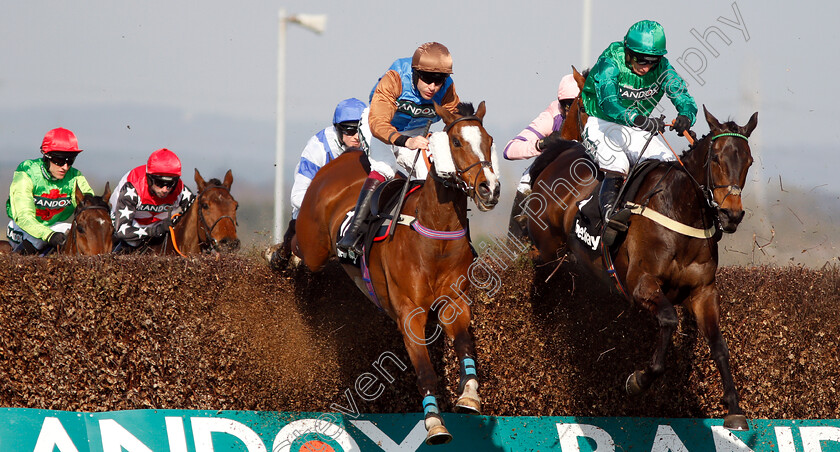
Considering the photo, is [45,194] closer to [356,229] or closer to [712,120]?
[356,229]

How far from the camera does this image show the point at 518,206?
284 inches

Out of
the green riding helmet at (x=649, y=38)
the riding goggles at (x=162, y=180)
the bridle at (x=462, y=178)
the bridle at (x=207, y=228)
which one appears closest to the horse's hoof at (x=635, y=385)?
the bridle at (x=462, y=178)

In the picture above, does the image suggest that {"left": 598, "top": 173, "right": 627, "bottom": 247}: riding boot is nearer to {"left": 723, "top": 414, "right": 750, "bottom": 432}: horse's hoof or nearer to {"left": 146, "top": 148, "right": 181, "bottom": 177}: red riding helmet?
{"left": 723, "top": 414, "right": 750, "bottom": 432}: horse's hoof

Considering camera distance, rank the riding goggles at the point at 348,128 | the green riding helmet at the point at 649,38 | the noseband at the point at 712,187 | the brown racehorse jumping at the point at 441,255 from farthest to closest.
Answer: the riding goggles at the point at 348,128 → the green riding helmet at the point at 649,38 → the noseband at the point at 712,187 → the brown racehorse jumping at the point at 441,255

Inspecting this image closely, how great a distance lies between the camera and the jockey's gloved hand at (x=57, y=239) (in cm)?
910

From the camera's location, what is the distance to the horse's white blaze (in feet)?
15.5

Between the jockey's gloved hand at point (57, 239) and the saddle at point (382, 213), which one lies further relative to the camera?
the jockey's gloved hand at point (57, 239)

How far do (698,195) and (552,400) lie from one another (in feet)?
6.33

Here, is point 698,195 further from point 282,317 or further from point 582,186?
point 282,317

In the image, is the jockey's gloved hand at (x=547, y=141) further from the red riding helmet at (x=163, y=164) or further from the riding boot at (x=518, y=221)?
the red riding helmet at (x=163, y=164)

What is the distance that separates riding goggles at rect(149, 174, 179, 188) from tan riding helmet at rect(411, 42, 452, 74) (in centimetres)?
398

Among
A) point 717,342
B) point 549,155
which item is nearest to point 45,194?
point 549,155

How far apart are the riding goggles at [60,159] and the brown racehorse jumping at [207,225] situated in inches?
54.0

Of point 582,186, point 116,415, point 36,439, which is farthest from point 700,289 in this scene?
point 36,439
